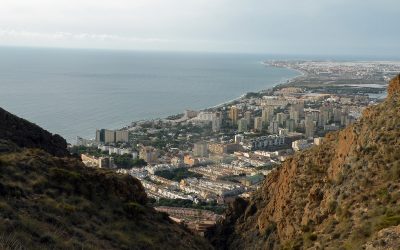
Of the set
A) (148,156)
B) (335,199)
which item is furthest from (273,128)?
(335,199)

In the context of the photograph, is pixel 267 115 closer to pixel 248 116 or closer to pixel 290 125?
pixel 248 116

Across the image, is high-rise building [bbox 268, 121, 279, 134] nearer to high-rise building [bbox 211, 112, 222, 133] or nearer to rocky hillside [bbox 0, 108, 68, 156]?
high-rise building [bbox 211, 112, 222, 133]

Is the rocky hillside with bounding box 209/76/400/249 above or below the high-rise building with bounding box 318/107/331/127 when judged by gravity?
above

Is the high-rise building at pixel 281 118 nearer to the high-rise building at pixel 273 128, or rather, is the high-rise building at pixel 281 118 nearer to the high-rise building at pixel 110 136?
the high-rise building at pixel 273 128

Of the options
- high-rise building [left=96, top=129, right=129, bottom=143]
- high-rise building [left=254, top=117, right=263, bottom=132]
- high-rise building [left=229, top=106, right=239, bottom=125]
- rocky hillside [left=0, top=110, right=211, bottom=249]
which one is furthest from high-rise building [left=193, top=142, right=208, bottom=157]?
rocky hillside [left=0, top=110, right=211, bottom=249]

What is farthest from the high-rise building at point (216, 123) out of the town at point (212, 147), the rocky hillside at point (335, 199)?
the rocky hillside at point (335, 199)

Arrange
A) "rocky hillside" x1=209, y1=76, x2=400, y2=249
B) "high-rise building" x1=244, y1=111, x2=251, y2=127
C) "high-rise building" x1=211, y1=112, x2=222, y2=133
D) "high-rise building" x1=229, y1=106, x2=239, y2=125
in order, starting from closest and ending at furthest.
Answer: "rocky hillside" x1=209, y1=76, x2=400, y2=249, "high-rise building" x1=211, y1=112, x2=222, y2=133, "high-rise building" x1=244, y1=111, x2=251, y2=127, "high-rise building" x1=229, y1=106, x2=239, y2=125

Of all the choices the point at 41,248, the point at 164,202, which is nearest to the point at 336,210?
the point at 41,248

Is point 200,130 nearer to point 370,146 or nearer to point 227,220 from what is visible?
point 227,220
